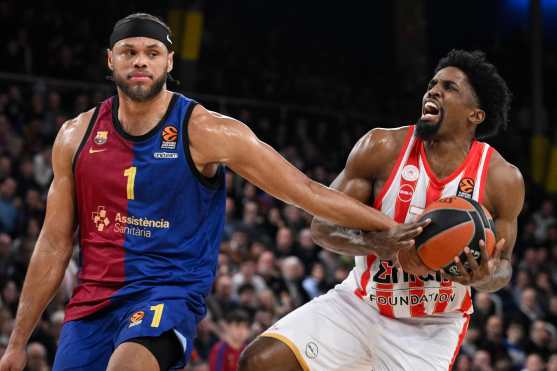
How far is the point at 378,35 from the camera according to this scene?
19.8 metres

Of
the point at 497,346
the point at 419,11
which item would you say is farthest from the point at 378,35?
the point at 497,346

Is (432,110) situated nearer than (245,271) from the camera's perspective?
Yes

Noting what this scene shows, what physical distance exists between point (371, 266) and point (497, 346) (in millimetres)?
5982

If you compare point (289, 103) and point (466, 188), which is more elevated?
point (466, 188)

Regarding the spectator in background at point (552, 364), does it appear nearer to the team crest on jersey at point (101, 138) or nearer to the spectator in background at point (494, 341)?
the spectator in background at point (494, 341)

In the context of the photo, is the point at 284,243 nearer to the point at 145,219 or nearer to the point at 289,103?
the point at 289,103

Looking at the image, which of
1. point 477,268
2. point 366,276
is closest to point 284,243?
point 366,276

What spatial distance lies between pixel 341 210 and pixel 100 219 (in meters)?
1.06

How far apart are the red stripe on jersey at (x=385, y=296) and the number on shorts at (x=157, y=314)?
133cm

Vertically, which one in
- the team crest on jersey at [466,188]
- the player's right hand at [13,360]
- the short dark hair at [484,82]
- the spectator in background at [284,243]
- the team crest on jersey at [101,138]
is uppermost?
the short dark hair at [484,82]

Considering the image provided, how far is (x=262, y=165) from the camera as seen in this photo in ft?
13.9

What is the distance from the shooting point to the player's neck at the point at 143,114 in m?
4.34

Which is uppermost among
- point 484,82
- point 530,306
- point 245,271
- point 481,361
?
point 484,82

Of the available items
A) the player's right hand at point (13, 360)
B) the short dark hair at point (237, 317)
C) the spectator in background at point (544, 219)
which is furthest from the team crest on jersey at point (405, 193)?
the spectator in background at point (544, 219)
